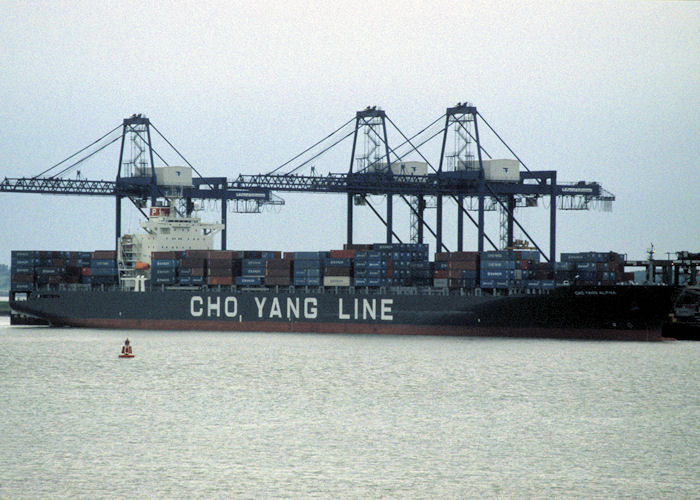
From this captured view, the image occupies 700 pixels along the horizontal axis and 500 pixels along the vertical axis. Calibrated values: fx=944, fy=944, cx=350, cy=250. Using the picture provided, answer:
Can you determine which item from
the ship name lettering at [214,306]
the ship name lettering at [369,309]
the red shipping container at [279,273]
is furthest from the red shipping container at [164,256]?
the ship name lettering at [369,309]

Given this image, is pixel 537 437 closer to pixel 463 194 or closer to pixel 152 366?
pixel 152 366

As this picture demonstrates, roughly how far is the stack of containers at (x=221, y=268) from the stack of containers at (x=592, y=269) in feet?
61.3

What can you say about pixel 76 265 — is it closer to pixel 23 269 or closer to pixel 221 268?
pixel 23 269

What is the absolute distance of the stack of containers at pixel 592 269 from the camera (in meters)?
48.9

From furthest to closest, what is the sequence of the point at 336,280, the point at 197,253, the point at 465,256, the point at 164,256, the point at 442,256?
the point at 164,256 → the point at 197,253 → the point at 336,280 → the point at 442,256 → the point at 465,256

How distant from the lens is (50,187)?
66.7 metres

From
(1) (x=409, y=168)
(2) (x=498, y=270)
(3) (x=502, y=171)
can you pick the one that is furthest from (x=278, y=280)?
(3) (x=502, y=171)

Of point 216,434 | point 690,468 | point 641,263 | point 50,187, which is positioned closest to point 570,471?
point 690,468

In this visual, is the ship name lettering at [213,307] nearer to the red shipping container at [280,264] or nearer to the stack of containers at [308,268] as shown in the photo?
the red shipping container at [280,264]

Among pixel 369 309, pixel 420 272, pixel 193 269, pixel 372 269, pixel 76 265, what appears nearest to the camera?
pixel 369 309

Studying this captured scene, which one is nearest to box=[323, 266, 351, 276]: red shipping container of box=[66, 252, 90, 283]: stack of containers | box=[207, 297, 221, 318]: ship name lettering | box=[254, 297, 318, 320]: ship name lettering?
box=[254, 297, 318, 320]: ship name lettering

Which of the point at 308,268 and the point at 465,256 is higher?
the point at 465,256

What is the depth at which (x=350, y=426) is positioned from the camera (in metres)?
21.1

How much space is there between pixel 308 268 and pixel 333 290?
6.36 feet
